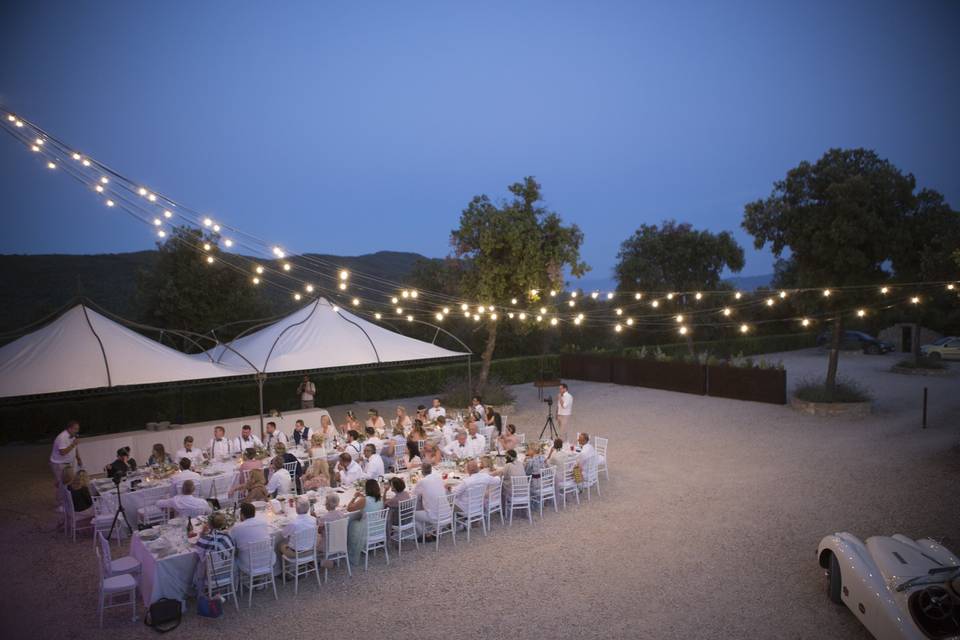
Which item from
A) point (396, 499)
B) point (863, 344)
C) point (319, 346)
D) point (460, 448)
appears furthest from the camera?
point (863, 344)

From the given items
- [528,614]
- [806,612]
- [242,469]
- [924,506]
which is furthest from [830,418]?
[242,469]

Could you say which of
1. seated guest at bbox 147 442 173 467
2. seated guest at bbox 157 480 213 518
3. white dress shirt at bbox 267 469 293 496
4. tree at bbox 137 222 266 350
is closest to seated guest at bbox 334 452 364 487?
white dress shirt at bbox 267 469 293 496

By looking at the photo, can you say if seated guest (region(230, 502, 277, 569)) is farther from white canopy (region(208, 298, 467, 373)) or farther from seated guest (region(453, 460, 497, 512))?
white canopy (region(208, 298, 467, 373))

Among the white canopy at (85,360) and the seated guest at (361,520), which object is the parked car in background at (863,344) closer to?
the seated guest at (361,520)

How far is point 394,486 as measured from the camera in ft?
28.8

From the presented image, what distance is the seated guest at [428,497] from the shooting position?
9000 millimetres

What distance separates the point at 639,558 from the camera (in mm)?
8359

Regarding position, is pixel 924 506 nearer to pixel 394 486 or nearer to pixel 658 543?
pixel 658 543

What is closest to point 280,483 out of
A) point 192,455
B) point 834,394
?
point 192,455

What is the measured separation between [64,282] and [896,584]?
46.9m

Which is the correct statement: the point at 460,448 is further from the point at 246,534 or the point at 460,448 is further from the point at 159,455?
the point at 159,455

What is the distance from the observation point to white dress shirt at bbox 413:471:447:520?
29.5 feet

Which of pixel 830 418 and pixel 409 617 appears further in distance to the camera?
pixel 830 418

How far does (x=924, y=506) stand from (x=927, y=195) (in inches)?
395
